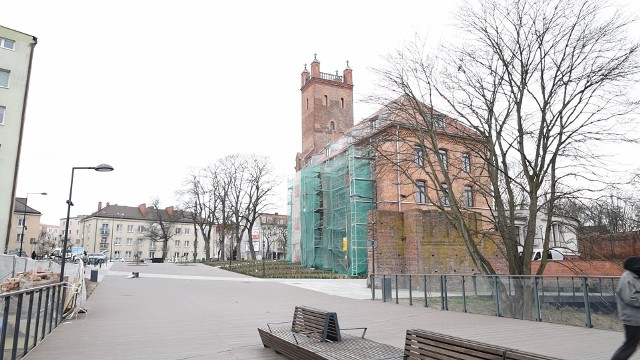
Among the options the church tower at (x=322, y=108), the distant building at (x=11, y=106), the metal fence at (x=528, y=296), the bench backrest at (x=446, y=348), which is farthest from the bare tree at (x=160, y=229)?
the bench backrest at (x=446, y=348)

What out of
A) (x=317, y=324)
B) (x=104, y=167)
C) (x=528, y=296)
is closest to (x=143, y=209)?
(x=104, y=167)

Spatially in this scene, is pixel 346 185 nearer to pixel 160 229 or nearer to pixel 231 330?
pixel 231 330

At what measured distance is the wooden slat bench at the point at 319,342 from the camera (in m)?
5.33

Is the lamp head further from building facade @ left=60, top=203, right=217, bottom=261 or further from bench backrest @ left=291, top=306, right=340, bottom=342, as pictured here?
building facade @ left=60, top=203, right=217, bottom=261

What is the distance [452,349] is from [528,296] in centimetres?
927

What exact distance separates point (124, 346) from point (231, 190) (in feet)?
157

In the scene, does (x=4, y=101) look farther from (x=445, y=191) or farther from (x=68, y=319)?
(x=445, y=191)

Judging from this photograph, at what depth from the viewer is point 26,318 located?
6.87 meters

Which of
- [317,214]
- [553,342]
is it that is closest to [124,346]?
[553,342]

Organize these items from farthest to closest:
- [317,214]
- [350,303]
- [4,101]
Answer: [317,214], [4,101], [350,303]

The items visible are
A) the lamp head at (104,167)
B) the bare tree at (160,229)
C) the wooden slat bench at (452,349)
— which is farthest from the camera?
the bare tree at (160,229)

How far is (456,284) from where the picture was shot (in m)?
14.0

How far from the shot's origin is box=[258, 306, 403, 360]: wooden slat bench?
17.5 ft

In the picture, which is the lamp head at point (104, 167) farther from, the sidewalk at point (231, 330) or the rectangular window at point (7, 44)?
the rectangular window at point (7, 44)
